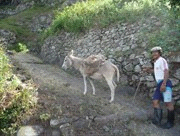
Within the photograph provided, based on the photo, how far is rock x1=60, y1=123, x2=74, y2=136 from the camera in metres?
7.69

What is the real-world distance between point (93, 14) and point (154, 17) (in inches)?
114

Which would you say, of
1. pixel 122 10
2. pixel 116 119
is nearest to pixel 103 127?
pixel 116 119

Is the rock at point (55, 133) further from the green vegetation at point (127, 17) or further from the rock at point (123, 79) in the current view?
the green vegetation at point (127, 17)

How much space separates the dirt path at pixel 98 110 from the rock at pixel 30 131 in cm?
54

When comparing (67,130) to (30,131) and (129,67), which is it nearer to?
(30,131)

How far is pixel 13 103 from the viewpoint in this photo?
321 inches

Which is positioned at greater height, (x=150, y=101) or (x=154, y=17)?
(x=154, y=17)

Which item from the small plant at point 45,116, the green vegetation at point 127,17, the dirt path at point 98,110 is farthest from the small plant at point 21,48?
the small plant at point 45,116

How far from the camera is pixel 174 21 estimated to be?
10812mm

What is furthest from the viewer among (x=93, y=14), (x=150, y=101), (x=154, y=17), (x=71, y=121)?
(x=93, y=14)

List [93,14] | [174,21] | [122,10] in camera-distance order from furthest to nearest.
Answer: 1. [93,14]
2. [122,10]
3. [174,21]

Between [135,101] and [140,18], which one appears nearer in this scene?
[135,101]

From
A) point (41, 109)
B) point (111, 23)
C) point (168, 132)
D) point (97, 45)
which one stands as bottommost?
point (168, 132)

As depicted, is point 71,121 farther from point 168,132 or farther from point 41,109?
point 168,132
